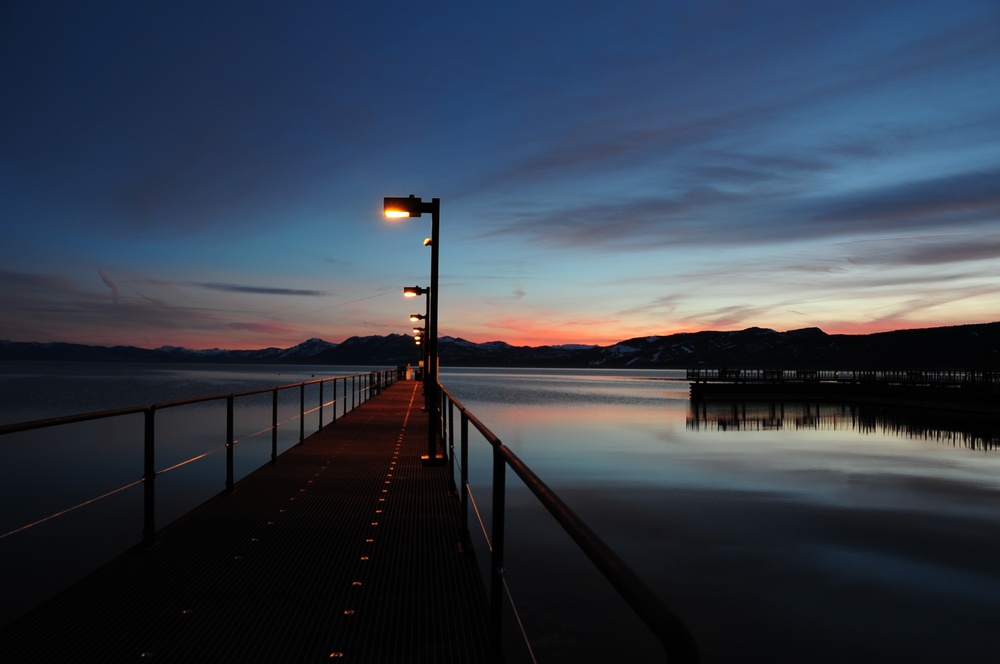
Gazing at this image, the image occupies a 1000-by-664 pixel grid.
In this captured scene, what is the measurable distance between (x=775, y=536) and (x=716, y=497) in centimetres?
439

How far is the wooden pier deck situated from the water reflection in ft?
88.5

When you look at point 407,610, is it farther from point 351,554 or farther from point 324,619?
point 351,554

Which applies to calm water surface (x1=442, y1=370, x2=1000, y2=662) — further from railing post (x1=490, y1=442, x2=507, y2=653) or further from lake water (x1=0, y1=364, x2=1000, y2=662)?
railing post (x1=490, y1=442, x2=507, y2=653)

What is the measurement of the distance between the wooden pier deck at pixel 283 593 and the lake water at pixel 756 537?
262 centimetres

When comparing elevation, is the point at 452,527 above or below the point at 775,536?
above

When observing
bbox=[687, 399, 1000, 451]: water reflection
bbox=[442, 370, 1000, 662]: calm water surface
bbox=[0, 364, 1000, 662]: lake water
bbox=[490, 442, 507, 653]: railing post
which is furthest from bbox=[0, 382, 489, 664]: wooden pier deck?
bbox=[687, 399, 1000, 451]: water reflection

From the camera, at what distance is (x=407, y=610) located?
4.13 metres

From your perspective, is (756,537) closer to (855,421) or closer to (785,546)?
(785,546)

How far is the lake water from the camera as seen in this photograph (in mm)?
8258

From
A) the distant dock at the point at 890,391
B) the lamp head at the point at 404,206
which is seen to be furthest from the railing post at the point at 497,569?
the distant dock at the point at 890,391

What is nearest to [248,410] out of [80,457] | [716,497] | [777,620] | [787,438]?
[80,457]

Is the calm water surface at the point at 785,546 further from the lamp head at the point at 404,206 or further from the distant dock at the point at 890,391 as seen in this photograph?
the distant dock at the point at 890,391

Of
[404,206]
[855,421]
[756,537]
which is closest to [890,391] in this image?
[855,421]

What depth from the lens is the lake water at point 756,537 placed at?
325 inches
